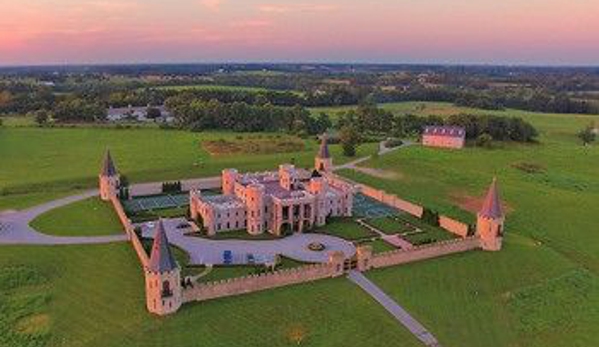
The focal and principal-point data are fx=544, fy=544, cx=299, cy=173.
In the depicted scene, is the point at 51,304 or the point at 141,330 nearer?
the point at 141,330

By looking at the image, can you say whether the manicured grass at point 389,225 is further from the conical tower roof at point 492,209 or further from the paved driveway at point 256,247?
the conical tower roof at point 492,209

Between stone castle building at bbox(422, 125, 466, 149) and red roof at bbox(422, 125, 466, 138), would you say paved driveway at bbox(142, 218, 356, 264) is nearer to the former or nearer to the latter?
stone castle building at bbox(422, 125, 466, 149)

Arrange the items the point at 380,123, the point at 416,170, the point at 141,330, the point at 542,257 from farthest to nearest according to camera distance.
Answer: the point at 380,123 → the point at 416,170 → the point at 542,257 → the point at 141,330

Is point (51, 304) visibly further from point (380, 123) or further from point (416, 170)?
point (380, 123)

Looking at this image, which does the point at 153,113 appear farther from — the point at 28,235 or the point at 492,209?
the point at 492,209

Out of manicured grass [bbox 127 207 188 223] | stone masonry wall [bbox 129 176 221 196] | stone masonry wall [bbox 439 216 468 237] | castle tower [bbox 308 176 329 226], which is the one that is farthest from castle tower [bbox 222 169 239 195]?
stone masonry wall [bbox 439 216 468 237]

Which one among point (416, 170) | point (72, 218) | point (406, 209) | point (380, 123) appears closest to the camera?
point (72, 218)

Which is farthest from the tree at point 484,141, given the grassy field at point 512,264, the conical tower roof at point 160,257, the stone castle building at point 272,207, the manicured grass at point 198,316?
the conical tower roof at point 160,257

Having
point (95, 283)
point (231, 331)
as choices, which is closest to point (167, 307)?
point (231, 331)
